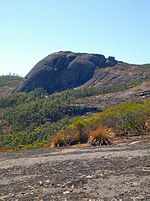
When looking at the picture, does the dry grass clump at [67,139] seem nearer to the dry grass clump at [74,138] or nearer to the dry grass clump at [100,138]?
the dry grass clump at [74,138]

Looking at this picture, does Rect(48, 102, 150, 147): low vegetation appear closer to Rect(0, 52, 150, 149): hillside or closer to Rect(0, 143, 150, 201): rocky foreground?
Rect(0, 52, 150, 149): hillside

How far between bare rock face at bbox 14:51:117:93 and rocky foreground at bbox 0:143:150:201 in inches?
5556

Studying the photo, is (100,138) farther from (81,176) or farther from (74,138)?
(81,176)

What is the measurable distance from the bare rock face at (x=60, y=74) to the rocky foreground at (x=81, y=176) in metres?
141

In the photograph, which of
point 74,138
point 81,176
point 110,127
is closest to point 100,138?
A: point 74,138

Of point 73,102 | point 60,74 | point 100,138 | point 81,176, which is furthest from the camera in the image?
point 60,74

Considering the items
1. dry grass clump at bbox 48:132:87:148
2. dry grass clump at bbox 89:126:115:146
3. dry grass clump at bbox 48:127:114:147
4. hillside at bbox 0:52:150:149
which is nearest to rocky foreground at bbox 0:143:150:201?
dry grass clump at bbox 89:126:115:146

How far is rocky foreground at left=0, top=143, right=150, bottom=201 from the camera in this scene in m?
11.3

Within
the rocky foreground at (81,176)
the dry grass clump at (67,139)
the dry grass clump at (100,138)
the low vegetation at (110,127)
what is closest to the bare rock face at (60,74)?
the low vegetation at (110,127)

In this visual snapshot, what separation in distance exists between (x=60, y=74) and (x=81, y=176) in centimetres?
14947

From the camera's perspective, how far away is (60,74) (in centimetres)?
16225

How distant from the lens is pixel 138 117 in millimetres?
27891

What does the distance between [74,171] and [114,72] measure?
14369cm

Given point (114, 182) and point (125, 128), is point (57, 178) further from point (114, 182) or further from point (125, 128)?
point (125, 128)
